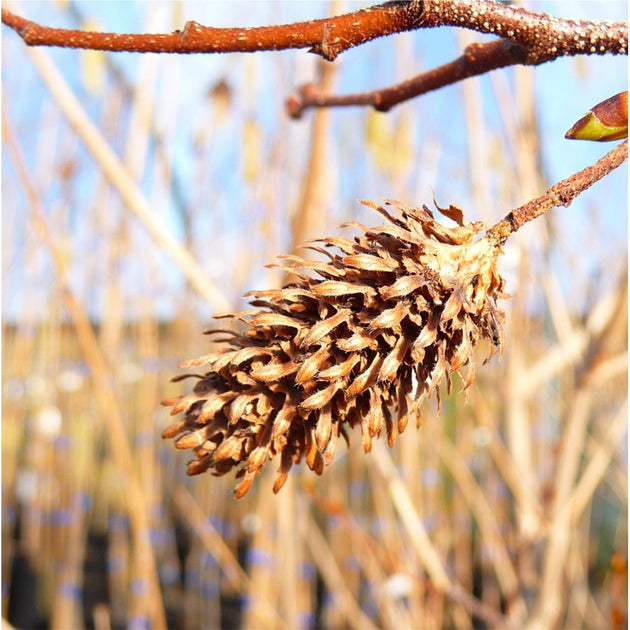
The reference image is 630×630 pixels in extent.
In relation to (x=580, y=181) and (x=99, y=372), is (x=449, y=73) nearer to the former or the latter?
(x=580, y=181)

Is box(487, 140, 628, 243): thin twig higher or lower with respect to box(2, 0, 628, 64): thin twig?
lower

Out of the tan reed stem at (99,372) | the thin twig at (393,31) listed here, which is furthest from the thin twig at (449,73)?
the tan reed stem at (99,372)

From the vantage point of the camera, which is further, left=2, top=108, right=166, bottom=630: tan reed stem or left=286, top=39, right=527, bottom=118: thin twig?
left=2, top=108, right=166, bottom=630: tan reed stem

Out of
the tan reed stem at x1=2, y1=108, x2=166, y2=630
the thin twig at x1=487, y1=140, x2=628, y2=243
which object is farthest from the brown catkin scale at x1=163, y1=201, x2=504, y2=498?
the tan reed stem at x1=2, y1=108, x2=166, y2=630

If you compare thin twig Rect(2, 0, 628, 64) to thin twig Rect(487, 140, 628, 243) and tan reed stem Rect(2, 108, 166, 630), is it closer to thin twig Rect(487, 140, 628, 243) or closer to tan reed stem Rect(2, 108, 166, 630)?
thin twig Rect(487, 140, 628, 243)

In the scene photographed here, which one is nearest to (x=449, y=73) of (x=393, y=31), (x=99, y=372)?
(x=393, y=31)

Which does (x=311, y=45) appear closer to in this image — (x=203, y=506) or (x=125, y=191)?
(x=125, y=191)

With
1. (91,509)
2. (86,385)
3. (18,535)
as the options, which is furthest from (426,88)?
(91,509)
